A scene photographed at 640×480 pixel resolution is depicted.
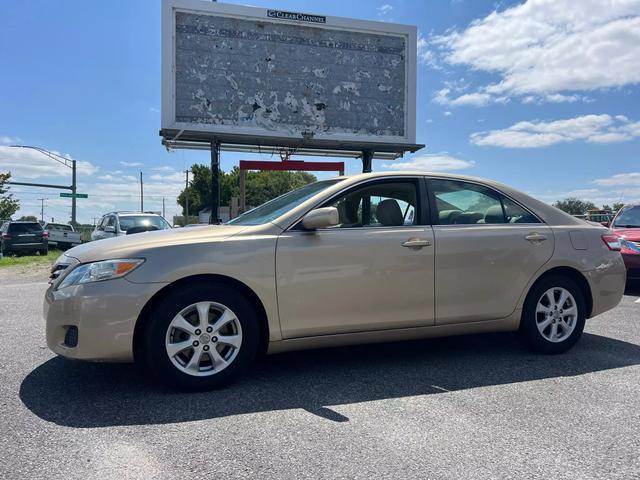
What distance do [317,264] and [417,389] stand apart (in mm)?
1168

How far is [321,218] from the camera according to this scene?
12.5 ft

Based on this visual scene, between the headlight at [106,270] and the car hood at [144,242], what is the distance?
0.13 feet

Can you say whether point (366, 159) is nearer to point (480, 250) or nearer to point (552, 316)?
point (552, 316)

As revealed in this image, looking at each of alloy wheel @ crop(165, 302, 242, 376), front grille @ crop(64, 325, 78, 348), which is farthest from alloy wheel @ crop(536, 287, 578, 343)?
front grille @ crop(64, 325, 78, 348)

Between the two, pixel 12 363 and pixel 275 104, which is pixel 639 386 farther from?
pixel 275 104

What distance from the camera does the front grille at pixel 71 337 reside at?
11.5 feet

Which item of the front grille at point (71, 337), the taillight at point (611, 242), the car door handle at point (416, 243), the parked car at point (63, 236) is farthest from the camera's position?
the parked car at point (63, 236)

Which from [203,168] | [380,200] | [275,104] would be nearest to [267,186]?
[203,168]

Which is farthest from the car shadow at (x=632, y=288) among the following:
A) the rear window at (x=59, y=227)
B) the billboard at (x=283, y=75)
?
the rear window at (x=59, y=227)

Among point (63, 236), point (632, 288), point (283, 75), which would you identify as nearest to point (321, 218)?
point (632, 288)

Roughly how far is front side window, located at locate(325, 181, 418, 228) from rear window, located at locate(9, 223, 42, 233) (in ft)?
69.8

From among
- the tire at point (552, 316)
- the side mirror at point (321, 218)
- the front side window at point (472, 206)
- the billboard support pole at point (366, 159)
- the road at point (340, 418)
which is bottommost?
the road at point (340, 418)

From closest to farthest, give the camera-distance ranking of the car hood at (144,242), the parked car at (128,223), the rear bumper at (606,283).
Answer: the car hood at (144,242), the rear bumper at (606,283), the parked car at (128,223)

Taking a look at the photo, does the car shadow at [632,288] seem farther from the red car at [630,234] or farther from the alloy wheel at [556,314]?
the alloy wheel at [556,314]
